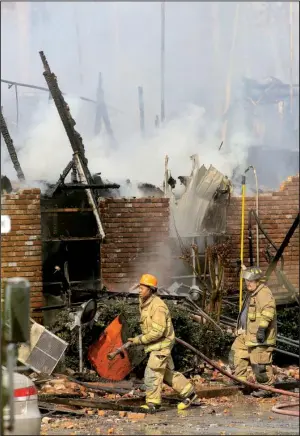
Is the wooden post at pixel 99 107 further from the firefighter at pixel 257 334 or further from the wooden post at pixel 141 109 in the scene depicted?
the firefighter at pixel 257 334

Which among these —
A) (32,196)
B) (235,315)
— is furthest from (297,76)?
(32,196)

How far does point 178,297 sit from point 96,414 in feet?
9.46

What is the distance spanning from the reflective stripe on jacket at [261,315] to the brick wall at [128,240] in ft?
7.52

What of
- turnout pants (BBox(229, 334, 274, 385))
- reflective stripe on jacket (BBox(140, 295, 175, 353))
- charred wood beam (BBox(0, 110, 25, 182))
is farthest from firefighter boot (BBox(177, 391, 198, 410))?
charred wood beam (BBox(0, 110, 25, 182))

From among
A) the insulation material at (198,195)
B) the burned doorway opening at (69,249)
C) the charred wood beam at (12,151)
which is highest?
the charred wood beam at (12,151)

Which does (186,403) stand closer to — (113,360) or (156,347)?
(156,347)

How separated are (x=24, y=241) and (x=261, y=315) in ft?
11.2

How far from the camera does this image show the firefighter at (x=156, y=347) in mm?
8570

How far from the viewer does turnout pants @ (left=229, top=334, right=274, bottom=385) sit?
962 cm

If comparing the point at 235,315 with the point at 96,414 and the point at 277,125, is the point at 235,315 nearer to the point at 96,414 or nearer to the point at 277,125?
the point at 96,414

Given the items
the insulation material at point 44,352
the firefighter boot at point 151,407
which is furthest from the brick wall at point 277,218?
the firefighter boot at point 151,407

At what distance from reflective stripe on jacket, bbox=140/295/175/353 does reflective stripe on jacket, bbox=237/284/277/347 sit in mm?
1419

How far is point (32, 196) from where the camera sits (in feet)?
35.1

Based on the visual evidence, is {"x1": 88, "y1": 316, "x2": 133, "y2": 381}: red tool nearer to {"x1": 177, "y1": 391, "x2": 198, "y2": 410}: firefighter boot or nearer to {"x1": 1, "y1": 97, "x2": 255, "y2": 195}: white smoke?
{"x1": 177, "y1": 391, "x2": 198, "y2": 410}: firefighter boot
